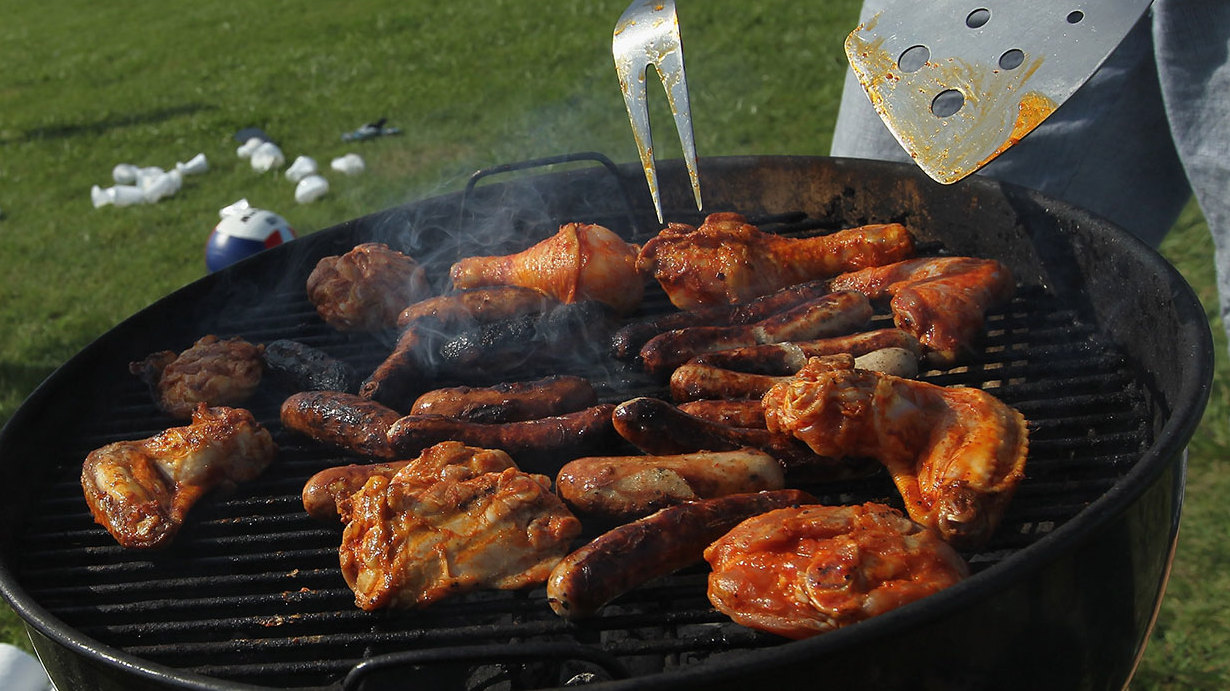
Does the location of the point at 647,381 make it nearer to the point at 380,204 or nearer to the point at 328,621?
the point at 328,621

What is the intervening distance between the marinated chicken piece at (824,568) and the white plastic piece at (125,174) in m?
9.25

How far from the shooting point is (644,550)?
2086mm

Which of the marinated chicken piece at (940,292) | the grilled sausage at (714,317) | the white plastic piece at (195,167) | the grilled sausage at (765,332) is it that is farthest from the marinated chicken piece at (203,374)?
the white plastic piece at (195,167)

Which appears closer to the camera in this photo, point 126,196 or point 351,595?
point 351,595

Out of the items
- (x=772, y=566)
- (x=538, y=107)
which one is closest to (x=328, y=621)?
(x=772, y=566)

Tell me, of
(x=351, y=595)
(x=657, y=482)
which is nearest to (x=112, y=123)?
(x=351, y=595)

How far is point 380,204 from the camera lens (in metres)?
8.16

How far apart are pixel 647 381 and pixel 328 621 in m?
1.13

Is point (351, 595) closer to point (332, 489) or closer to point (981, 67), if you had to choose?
point (332, 489)

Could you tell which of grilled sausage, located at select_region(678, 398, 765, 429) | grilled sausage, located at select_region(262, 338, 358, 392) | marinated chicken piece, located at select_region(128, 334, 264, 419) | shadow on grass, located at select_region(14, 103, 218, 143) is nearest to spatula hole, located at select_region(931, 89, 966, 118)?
grilled sausage, located at select_region(678, 398, 765, 429)

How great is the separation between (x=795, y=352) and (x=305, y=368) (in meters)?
1.47

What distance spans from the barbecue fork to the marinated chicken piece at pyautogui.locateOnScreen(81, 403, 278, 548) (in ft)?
4.43

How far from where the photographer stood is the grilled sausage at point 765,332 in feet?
9.23

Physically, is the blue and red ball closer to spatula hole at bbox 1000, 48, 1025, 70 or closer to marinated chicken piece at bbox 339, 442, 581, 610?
marinated chicken piece at bbox 339, 442, 581, 610
